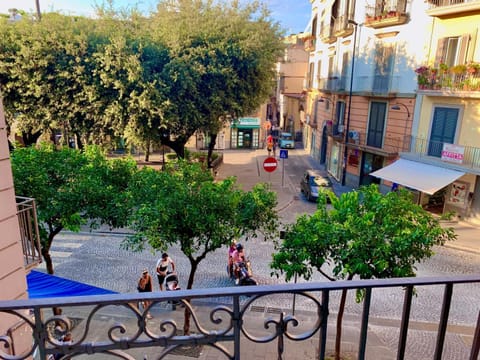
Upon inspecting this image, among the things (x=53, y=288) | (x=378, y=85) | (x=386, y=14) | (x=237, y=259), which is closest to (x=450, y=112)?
(x=378, y=85)

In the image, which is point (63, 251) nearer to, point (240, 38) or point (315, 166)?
point (240, 38)

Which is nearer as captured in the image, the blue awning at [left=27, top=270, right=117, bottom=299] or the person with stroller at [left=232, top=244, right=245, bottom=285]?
the blue awning at [left=27, top=270, right=117, bottom=299]

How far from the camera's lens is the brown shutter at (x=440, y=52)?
55.3 ft

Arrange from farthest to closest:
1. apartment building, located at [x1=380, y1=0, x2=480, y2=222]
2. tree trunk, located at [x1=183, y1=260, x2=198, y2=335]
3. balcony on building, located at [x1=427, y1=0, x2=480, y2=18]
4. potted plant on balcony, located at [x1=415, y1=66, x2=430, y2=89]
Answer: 1. potted plant on balcony, located at [x1=415, y1=66, x2=430, y2=89]
2. apartment building, located at [x1=380, y1=0, x2=480, y2=222]
3. balcony on building, located at [x1=427, y1=0, x2=480, y2=18]
4. tree trunk, located at [x1=183, y1=260, x2=198, y2=335]

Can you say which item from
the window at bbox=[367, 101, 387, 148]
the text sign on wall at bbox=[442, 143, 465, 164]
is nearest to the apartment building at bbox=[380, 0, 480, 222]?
the text sign on wall at bbox=[442, 143, 465, 164]

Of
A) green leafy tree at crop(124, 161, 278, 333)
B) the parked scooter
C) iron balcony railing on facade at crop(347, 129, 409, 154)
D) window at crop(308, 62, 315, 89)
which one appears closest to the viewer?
green leafy tree at crop(124, 161, 278, 333)

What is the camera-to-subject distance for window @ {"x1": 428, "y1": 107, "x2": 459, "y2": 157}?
16672mm

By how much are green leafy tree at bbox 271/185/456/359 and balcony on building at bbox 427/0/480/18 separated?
12.1 m

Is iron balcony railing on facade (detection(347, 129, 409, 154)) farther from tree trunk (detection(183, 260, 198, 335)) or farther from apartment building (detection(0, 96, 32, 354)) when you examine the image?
apartment building (detection(0, 96, 32, 354))

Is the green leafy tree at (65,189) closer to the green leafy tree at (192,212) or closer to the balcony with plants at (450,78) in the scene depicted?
the green leafy tree at (192,212)

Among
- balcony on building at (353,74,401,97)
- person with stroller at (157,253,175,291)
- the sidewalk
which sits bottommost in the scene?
the sidewalk

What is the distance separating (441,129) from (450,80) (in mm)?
2208

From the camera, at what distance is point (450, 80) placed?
16328 mm

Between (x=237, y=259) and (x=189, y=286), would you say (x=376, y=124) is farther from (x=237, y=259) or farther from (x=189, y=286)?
(x=189, y=286)
